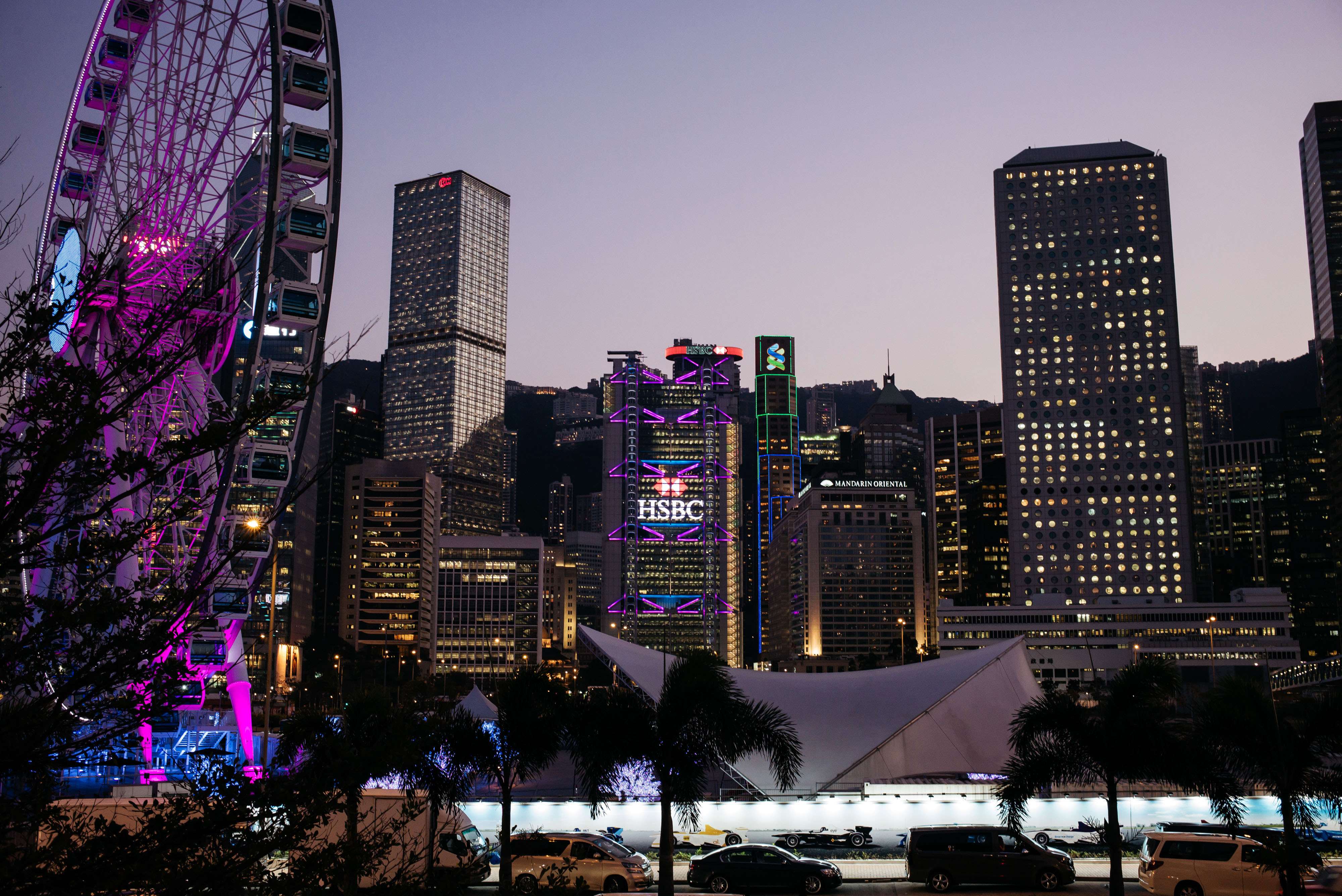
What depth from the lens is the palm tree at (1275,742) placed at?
2564 cm

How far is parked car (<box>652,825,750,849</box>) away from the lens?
37.9 m

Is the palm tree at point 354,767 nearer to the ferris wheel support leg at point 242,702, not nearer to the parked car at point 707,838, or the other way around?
the parked car at point 707,838

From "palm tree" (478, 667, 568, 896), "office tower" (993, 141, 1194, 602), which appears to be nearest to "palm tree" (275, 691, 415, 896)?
"palm tree" (478, 667, 568, 896)

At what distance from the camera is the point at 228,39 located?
3397cm

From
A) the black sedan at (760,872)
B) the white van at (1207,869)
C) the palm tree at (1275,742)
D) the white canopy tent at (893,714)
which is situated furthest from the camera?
the white canopy tent at (893,714)

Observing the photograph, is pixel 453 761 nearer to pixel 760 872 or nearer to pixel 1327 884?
pixel 760 872

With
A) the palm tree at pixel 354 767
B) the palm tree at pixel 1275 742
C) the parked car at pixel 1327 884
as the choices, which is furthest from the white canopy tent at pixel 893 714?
the palm tree at pixel 354 767

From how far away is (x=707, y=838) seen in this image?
40.0 metres

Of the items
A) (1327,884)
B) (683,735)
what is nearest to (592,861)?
(683,735)

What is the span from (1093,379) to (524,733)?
166 meters

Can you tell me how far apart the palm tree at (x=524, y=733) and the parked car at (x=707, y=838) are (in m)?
9.71

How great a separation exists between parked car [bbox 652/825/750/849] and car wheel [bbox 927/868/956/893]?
29.4 ft

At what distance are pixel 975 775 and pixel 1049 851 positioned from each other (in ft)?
65.8

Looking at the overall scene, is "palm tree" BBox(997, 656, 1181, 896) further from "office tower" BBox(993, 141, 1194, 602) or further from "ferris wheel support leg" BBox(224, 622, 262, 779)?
"office tower" BBox(993, 141, 1194, 602)
